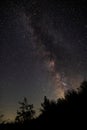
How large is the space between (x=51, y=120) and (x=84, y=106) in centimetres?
452

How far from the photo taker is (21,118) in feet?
180

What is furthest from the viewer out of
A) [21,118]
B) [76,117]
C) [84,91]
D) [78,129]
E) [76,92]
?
[21,118]

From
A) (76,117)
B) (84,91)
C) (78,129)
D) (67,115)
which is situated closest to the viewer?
(78,129)

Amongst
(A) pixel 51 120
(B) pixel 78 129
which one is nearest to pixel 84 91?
(A) pixel 51 120

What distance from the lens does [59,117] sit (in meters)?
25.3

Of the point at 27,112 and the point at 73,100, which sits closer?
the point at 73,100

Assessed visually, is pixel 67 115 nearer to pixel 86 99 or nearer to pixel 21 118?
pixel 86 99

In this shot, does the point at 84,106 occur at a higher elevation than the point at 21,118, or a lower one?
lower

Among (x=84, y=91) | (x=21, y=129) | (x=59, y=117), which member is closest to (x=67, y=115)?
(x=59, y=117)

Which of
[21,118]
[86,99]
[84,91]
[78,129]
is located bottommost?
[78,129]

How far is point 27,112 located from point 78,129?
36.5m

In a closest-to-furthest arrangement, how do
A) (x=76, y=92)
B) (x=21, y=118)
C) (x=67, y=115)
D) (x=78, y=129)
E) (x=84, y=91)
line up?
1. (x=78, y=129)
2. (x=67, y=115)
3. (x=84, y=91)
4. (x=76, y=92)
5. (x=21, y=118)

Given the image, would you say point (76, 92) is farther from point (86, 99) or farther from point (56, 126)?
point (56, 126)

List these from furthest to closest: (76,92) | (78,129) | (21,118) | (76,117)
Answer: (21,118) → (76,92) → (76,117) → (78,129)
